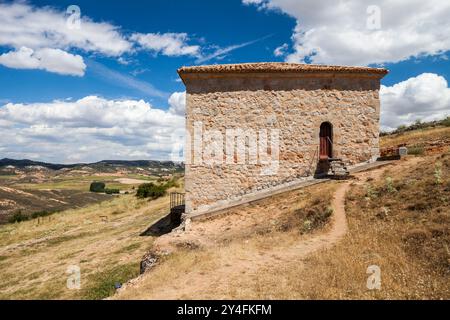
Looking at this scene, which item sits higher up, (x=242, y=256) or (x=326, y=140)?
(x=326, y=140)

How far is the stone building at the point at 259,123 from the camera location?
14.6m

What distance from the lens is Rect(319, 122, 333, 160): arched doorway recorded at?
15.2 meters

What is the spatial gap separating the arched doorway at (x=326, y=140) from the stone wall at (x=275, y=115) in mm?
191

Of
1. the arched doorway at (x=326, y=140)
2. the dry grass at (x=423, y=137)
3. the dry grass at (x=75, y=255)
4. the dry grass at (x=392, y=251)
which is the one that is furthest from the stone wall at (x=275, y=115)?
the dry grass at (x=423, y=137)

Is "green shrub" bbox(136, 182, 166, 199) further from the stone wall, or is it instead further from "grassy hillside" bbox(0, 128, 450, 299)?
the stone wall

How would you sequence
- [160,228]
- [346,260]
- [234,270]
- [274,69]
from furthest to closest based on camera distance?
1. [160,228]
2. [274,69]
3. [234,270]
4. [346,260]

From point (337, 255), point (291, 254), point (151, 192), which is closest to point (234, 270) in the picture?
point (291, 254)

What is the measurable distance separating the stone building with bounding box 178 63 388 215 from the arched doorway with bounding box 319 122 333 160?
7 centimetres

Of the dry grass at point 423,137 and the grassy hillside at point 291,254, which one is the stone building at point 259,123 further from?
the dry grass at point 423,137

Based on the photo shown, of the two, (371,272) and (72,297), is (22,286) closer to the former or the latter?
(72,297)

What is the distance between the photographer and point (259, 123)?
48.3ft

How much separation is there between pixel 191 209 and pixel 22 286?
275 inches

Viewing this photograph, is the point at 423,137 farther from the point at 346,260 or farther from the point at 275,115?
the point at 346,260

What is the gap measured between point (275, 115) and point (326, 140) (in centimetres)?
271
